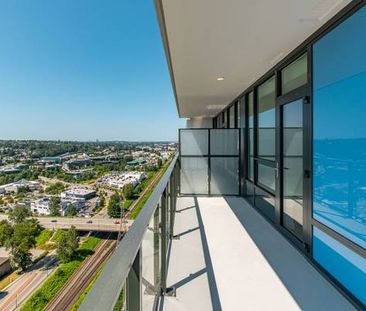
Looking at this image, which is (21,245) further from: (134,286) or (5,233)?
(134,286)

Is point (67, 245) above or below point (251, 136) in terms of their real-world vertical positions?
below

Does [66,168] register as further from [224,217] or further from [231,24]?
[231,24]

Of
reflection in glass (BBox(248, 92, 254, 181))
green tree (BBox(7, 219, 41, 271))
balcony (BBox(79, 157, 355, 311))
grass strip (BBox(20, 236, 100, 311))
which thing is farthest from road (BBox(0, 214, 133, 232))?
balcony (BBox(79, 157, 355, 311))

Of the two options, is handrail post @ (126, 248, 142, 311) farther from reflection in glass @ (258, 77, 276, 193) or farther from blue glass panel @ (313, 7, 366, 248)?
reflection in glass @ (258, 77, 276, 193)

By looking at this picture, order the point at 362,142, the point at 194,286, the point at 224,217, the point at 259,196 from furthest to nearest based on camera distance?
the point at 259,196 → the point at 224,217 → the point at 194,286 → the point at 362,142

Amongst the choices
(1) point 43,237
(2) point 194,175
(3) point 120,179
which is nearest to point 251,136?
(2) point 194,175

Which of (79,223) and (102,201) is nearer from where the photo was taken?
(79,223)

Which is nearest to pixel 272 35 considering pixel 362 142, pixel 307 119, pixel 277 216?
pixel 307 119
